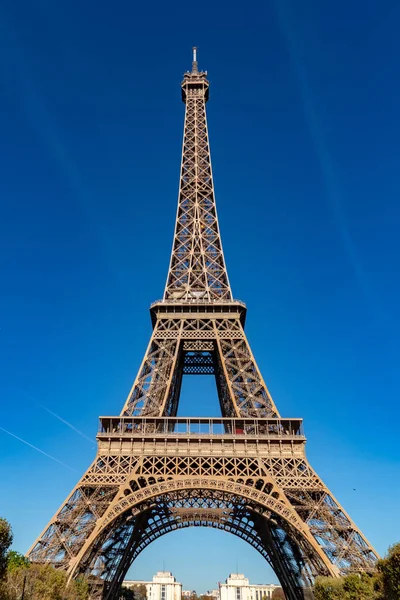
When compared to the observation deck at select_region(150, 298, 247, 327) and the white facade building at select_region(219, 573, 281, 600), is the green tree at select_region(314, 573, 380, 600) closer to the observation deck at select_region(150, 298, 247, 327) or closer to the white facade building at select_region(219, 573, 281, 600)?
the observation deck at select_region(150, 298, 247, 327)

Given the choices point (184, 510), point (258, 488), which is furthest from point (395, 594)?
point (184, 510)

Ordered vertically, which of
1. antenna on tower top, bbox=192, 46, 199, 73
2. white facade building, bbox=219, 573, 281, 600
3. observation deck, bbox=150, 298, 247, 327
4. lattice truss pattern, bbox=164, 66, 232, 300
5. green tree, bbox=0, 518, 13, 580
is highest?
antenna on tower top, bbox=192, 46, 199, 73

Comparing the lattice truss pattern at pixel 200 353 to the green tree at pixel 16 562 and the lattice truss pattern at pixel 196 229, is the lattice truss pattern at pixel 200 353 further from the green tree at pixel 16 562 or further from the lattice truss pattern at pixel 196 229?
the green tree at pixel 16 562

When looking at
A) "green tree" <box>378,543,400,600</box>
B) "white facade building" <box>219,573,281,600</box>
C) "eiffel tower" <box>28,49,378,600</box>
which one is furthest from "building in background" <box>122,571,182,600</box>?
"green tree" <box>378,543,400,600</box>

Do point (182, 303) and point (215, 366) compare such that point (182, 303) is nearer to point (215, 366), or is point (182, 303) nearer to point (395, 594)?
point (215, 366)

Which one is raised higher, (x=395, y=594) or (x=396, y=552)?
(x=396, y=552)
